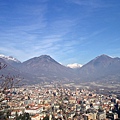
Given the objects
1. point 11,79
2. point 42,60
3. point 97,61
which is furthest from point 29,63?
point 11,79

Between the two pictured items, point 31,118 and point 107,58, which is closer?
point 31,118

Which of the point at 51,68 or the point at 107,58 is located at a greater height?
the point at 107,58

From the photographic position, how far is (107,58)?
17838 cm

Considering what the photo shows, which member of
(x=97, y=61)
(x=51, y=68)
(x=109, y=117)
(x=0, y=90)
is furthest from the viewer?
(x=97, y=61)

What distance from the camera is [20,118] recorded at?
1764 centimetres

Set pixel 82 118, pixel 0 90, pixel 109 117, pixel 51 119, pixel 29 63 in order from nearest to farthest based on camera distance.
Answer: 1. pixel 0 90
2. pixel 51 119
3. pixel 82 118
4. pixel 109 117
5. pixel 29 63

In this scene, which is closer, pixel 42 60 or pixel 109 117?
pixel 109 117

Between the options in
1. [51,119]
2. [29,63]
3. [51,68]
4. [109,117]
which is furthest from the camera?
[29,63]

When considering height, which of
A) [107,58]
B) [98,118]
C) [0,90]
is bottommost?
[98,118]

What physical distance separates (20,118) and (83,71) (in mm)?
133342

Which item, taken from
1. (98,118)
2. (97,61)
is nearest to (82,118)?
(98,118)

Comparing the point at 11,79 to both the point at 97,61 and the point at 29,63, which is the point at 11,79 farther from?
the point at 97,61

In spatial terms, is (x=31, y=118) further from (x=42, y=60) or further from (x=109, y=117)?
(x=42, y=60)

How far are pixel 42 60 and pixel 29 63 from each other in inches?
360
